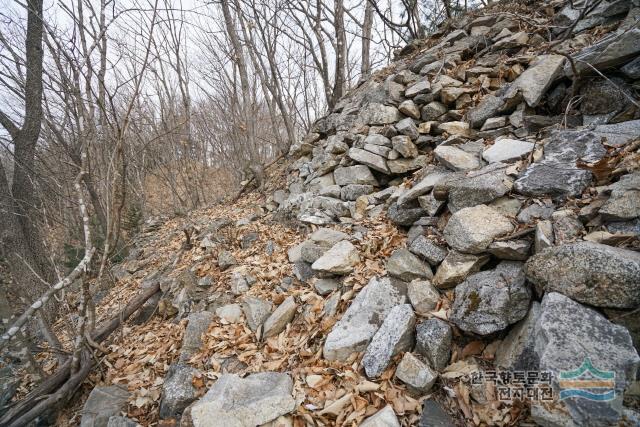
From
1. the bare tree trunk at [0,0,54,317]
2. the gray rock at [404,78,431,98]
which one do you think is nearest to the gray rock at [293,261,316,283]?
the gray rock at [404,78,431,98]

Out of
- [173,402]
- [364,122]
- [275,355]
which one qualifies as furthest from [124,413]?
[364,122]

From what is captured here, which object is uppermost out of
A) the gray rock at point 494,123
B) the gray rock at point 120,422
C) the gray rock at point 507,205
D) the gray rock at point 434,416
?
the gray rock at point 494,123

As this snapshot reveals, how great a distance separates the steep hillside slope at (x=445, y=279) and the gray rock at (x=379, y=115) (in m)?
0.04

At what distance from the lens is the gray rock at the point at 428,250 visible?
2.49m

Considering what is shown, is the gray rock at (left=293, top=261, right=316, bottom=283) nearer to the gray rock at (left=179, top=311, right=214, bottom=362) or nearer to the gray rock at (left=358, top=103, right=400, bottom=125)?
the gray rock at (left=179, top=311, right=214, bottom=362)

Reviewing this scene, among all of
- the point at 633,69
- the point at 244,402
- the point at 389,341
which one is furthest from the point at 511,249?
the point at 633,69

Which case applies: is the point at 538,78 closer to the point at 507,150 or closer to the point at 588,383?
the point at 507,150

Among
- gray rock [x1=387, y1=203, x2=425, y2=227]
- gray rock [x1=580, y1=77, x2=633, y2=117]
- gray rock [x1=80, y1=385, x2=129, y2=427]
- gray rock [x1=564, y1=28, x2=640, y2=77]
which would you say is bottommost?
gray rock [x1=80, y1=385, x2=129, y2=427]

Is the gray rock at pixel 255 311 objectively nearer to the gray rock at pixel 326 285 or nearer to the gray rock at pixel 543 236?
the gray rock at pixel 326 285

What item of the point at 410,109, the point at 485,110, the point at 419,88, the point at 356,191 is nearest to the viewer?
the point at 485,110

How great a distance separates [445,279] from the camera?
A: 225 centimetres

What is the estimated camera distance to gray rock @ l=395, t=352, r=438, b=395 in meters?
1.85

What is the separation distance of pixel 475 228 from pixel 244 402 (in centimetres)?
214

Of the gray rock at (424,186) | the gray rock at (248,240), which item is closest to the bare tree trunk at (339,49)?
the gray rock at (248,240)
